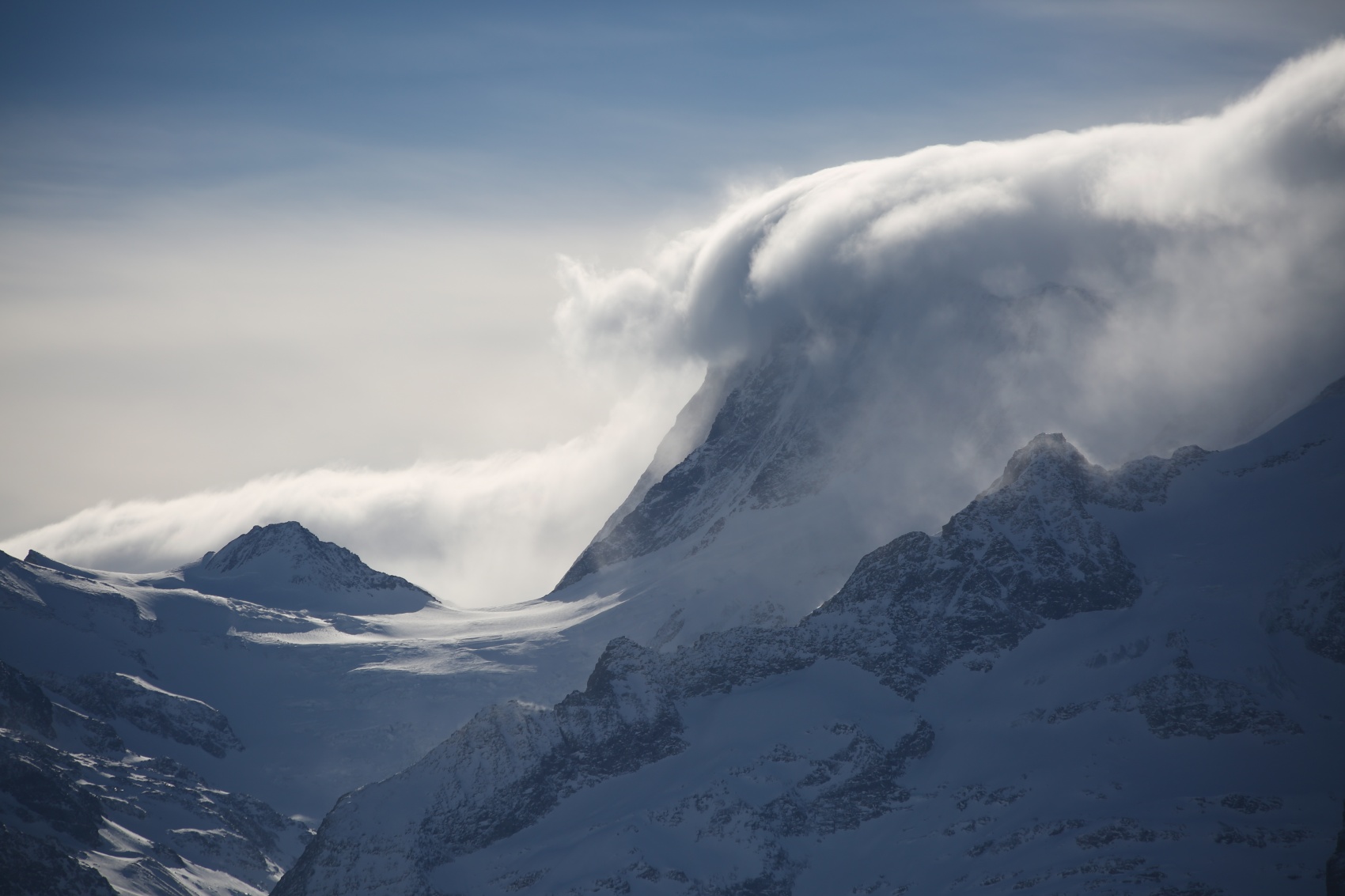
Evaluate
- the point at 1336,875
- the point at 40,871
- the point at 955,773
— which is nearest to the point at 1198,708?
the point at 955,773

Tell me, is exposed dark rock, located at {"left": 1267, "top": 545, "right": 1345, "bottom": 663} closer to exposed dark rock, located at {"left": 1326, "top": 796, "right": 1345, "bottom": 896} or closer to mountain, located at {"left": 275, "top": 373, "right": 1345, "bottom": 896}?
mountain, located at {"left": 275, "top": 373, "right": 1345, "bottom": 896}

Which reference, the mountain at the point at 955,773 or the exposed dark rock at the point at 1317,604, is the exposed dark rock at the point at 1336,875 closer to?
the mountain at the point at 955,773

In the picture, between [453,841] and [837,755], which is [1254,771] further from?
[453,841]

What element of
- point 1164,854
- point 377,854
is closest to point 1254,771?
point 1164,854

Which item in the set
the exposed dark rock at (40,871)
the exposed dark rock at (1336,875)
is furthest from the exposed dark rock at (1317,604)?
the exposed dark rock at (40,871)

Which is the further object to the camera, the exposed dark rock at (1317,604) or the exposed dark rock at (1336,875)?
the exposed dark rock at (1317,604)

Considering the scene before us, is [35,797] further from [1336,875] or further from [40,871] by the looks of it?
[1336,875]

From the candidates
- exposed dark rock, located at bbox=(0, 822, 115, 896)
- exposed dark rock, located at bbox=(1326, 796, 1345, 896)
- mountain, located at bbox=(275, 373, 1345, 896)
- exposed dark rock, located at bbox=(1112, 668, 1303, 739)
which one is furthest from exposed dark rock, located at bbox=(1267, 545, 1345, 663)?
exposed dark rock, located at bbox=(0, 822, 115, 896)

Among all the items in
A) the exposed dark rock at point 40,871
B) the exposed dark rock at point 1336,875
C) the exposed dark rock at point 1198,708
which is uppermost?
the exposed dark rock at point 40,871

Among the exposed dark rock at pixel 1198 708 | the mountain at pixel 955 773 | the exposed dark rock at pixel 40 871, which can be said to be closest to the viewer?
the mountain at pixel 955 773
